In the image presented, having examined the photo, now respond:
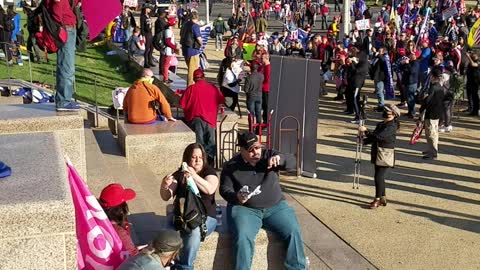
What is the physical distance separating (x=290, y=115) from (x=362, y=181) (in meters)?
1.57

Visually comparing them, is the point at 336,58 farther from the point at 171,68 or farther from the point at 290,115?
the point at 290,115

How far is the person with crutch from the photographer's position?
31.1 ft

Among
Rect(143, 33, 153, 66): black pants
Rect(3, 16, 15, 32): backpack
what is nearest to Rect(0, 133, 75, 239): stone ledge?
Rect(143, 33, 153, 66): black pants

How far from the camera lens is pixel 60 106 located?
7.80 metres

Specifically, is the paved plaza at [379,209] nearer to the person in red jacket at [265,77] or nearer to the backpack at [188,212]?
the backpack at [188,212]

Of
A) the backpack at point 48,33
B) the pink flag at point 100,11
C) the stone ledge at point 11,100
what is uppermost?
the pink flag at point 100,11

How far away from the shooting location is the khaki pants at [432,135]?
1209 centimetres

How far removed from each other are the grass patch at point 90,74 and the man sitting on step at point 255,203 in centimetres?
1093

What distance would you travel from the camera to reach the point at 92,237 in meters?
5.14

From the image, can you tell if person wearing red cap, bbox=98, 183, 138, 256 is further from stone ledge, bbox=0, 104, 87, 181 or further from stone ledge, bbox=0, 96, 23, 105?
stone ledge, bbox=0, 96, 23, 105

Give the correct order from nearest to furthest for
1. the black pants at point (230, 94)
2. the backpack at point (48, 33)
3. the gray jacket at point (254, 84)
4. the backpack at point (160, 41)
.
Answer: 1. the backpack at point (48, 33)
2. the gray jacket at point (254, 84)
3. the black pants at point (230, 94)
4. the backpack at point (160, 41)

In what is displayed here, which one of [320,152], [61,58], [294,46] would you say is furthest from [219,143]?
[294,46]

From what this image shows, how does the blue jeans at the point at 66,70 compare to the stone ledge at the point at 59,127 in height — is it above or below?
above

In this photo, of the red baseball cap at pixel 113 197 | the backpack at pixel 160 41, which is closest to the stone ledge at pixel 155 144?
the red baseball cap at pixel 113 197
